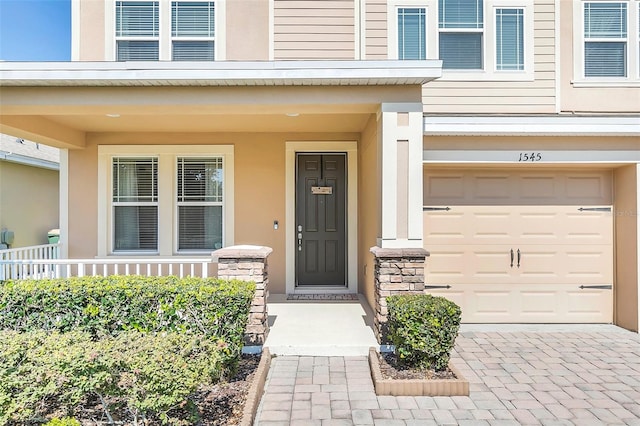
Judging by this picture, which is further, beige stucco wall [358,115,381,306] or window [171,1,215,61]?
window [171,1,215,61]

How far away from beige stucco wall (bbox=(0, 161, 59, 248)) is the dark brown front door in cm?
844

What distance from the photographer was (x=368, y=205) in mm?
5391

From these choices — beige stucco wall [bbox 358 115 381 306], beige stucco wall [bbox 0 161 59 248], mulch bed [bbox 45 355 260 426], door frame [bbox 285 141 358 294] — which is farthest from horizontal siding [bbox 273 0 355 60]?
beige stucco wall [bbox 0 161 59 248]

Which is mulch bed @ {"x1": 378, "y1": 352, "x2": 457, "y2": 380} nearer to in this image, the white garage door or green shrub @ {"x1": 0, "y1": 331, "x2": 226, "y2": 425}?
green shrub @ {"x1": 0, "y1": 331, "x2": 226, "y2": 425}

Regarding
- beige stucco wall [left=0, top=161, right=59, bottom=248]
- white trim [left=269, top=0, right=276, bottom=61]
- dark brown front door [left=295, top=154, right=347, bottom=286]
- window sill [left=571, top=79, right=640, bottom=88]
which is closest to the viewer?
window sill [left=571, top=79, right=640, bottom=88]

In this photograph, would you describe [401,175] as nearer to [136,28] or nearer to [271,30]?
[271,30]

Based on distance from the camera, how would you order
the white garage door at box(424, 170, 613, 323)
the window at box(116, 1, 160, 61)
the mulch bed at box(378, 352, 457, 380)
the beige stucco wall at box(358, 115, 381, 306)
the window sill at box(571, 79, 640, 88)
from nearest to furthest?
1. the mulch bed at box(378, 352, 457, 380)
2. the beige stucco wall at box(358, 115, 381, 306)
3. the window sill at box(571, 79, 640, 88)
4. the white garage door at box(424, 170, 613, 323)
5. the window at box(116, 1, 160, 61)

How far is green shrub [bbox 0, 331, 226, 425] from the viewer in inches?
89.0

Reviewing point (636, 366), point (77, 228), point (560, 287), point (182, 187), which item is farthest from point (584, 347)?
point (77, 228)

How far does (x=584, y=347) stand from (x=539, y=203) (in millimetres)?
1951

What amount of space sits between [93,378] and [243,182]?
4122mm

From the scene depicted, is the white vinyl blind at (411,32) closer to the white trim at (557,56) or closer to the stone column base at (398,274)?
the white trim at (557,56)

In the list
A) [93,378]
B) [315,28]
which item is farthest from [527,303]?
[93,378]

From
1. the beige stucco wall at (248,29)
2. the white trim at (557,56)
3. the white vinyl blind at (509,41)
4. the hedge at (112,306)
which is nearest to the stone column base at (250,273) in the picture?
the hedge at (112,306)
